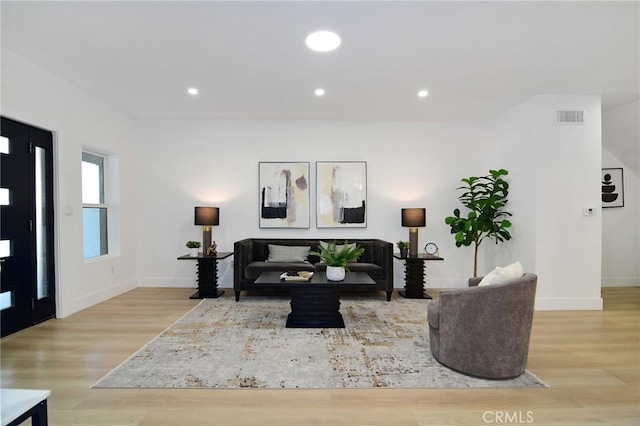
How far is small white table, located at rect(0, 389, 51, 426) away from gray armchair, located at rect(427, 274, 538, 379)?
244cm

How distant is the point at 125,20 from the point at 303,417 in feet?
10.7

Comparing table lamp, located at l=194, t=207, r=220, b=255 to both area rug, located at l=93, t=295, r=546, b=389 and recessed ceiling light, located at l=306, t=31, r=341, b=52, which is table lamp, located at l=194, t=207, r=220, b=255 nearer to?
area rug, located at l=93, t=295, r=546, b=389

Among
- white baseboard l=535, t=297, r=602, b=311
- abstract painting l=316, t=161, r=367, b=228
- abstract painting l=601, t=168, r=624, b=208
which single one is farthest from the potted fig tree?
abstract painting l=601, t=168, r=624, b=208

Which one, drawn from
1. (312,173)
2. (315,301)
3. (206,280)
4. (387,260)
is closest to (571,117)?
(387,260)

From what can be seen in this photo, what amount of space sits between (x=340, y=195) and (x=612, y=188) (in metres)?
4.78

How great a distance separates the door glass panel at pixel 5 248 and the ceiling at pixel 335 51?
190 centimetres

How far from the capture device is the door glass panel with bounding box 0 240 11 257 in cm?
322

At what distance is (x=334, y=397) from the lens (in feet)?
7.30

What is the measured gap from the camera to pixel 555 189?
14.1ft

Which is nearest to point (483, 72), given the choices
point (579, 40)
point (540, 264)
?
point (579, 40)

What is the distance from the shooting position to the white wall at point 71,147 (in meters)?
3.37

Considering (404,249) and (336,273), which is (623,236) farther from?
(336,273)

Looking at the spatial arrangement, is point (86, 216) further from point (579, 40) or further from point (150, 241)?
point (579, 40)

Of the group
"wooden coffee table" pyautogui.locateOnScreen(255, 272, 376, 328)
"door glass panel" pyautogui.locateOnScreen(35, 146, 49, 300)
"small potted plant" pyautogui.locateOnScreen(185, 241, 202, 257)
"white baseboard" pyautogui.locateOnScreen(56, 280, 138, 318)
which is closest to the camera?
"wooden coffee table" pyautogui.locateOnScreen(255, 272, 376, 328)
